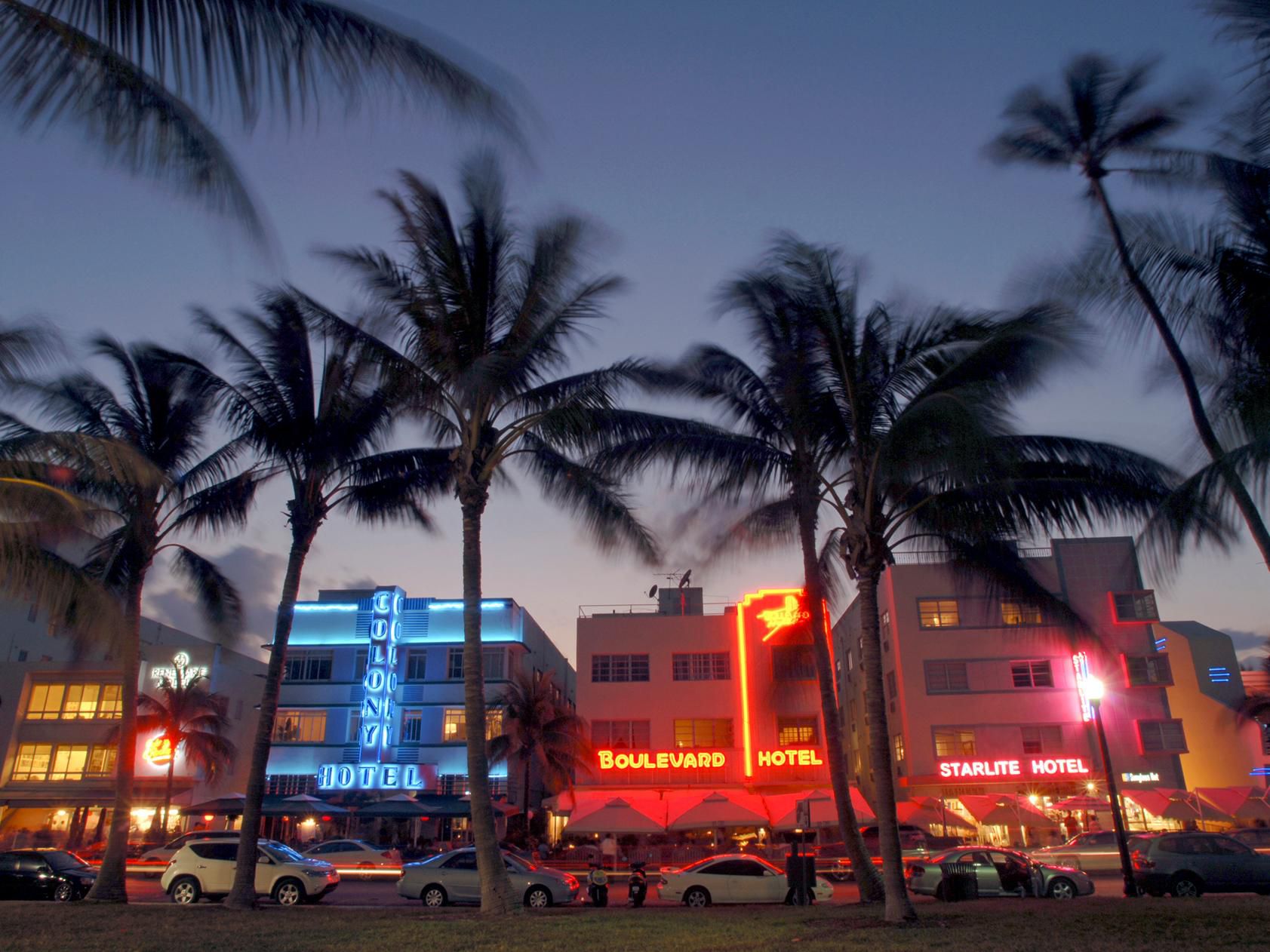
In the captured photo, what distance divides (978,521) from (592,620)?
26.8m

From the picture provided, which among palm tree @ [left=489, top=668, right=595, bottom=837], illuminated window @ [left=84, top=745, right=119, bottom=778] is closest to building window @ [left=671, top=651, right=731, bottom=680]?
palm tree @ [left=489, top=668, right=595, bottom=837]

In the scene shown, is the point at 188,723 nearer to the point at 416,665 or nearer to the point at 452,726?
the point at 416,665

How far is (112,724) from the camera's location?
4528 cm

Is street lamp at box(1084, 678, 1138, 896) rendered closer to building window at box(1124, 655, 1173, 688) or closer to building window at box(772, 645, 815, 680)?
building window at box(772, 645, 815, 680)

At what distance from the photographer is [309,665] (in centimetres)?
4512

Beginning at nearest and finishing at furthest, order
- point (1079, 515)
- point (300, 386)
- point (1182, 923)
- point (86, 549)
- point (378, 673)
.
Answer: point (1182, 923) < point (1079, 515) < point (300, 386) < point (86, 549) < point (378, 673)

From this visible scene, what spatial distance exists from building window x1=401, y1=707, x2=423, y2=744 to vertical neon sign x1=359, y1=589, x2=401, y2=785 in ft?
2.64

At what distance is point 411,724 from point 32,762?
62.5ft

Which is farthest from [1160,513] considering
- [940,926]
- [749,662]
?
[749,662]

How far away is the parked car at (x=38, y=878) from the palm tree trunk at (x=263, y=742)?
6.15 metres

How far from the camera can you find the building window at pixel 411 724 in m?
43.7

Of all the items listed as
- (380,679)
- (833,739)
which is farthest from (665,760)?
(833,739)

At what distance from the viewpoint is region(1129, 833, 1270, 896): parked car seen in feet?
66.0

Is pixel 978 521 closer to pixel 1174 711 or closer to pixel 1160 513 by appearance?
pixel 1160 513
